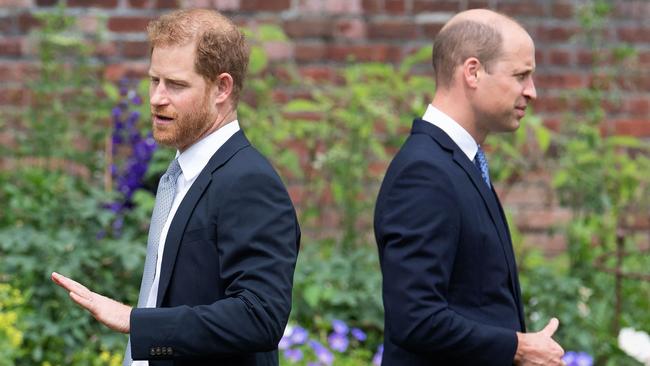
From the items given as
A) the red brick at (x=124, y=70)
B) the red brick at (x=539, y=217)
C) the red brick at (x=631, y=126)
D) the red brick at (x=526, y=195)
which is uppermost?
the red brick at (x=124, y=70)

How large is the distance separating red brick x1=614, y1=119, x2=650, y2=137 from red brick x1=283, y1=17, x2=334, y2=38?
1.59 m

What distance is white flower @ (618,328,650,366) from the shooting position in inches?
212

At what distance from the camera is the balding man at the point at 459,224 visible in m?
Answer: 3.33

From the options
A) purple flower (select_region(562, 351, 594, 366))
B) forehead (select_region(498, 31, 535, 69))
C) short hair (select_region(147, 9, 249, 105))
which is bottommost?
purple flower (select_region(562, 351, 594, 366))

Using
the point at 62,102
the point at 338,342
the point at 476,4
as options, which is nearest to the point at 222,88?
the point at 338,342

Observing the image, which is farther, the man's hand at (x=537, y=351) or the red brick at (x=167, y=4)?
the red brick at (x=167, y=4)

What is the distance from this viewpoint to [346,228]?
6.08 metres

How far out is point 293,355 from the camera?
17.1ft

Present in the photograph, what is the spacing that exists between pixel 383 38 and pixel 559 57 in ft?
3.05

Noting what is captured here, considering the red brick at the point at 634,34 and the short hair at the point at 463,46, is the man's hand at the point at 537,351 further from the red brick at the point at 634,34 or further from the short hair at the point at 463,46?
the red brick at the point at 634,34

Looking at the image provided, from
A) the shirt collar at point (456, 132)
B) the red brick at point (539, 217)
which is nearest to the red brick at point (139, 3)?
the red brick at point (539, 217)

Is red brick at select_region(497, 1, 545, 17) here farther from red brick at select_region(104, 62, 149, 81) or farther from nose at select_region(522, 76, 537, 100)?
nose at select_region(522, 76, 537, 100)

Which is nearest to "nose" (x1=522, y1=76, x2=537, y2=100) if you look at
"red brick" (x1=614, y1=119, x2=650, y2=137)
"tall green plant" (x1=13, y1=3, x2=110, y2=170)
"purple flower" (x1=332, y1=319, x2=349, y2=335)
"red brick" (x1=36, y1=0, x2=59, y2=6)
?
"purple flower" (x1=332, y1=319, x2=349, y2=335)

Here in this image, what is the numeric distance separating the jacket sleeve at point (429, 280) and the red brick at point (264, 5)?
10.4ft
